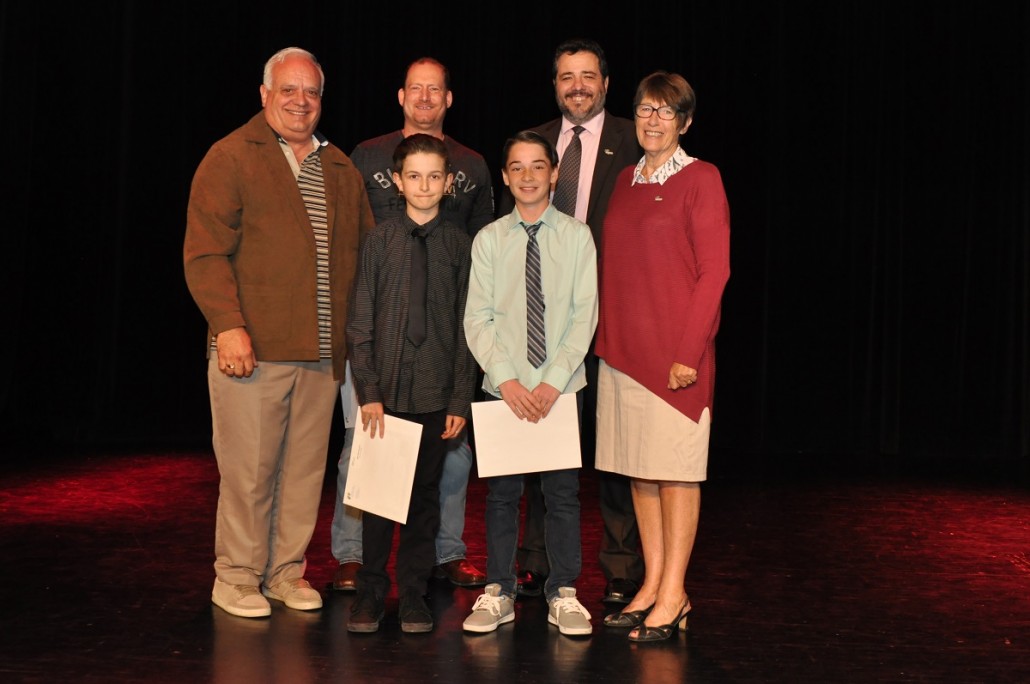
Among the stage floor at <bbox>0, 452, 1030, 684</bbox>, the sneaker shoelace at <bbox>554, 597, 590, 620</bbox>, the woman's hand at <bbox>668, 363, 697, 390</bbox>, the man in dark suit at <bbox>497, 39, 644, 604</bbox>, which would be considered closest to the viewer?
the stage floor at <bbox>0, 452, 1030, 684</bbox>

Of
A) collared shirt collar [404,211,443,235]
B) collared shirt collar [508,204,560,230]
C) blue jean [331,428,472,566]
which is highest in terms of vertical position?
collared shirt collar [508,204,560,230]

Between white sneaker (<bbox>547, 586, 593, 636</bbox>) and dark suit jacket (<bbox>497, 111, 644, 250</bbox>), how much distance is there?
40.4 inches

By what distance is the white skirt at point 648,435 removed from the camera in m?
2.83

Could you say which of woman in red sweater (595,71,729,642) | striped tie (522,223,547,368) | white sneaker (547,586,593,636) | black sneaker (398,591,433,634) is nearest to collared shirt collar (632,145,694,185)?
woman in red sweater (595,71,729,642)

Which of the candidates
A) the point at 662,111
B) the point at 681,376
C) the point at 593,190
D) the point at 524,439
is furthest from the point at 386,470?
the point at 662,111

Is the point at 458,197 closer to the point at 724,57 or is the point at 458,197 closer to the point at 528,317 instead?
the point at 528,317

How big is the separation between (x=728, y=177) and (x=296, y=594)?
4.29 meters

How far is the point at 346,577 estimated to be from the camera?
3.28 metres

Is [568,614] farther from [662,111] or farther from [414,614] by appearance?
[662,111]

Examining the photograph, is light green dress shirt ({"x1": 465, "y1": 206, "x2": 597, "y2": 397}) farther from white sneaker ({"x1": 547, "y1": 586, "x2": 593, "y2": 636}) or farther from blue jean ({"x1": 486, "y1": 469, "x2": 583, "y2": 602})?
white sneaker ({"x1": 547, "y1": 586, "x2": 593, "y2": 636})

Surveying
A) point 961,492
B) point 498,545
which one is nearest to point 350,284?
point 498,545

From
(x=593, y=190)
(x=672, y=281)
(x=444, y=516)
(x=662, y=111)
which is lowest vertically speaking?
(x=444, y=516)

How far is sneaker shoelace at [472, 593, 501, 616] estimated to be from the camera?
9.48ft

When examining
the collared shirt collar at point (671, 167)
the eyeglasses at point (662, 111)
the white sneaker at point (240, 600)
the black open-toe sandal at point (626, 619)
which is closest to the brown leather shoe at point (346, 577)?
the white sneaker at point (240, 600)
